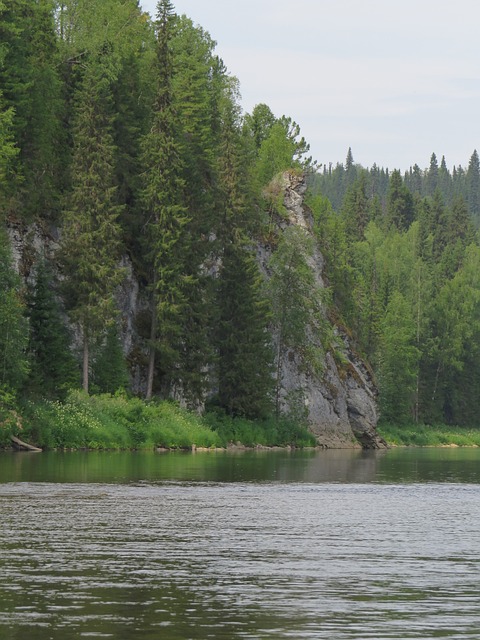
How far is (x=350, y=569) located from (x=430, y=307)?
131m

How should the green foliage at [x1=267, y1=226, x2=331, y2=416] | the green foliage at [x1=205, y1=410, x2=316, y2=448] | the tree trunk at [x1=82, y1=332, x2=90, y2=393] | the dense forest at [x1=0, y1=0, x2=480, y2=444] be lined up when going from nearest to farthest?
the tree trunk at [x1=82, y1=332, x2=90, y2=393] < the dense forest at [x1=0, y1=0, x2=480, y2=444] < the green foliage at [x1=205, y1=410, x2=316, y2=448] < the green foliage at [x1=267, y1=226, x2=331, y2=416]

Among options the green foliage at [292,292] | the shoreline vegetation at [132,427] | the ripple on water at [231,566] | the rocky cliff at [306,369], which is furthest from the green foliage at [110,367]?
the ripple on water at [231,566]

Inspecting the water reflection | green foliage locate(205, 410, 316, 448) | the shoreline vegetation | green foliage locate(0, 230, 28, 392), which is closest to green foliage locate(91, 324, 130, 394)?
the shoreline vegetation

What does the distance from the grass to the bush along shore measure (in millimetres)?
38259

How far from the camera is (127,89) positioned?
3381 inches

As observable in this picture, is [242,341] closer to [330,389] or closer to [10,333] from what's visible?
[330,389]

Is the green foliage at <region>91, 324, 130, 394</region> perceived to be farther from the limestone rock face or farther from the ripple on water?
the ripple on water

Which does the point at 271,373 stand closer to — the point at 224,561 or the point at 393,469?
the point at 393,469

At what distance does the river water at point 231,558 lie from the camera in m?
16.0

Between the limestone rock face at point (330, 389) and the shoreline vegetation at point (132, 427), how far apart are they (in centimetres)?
507

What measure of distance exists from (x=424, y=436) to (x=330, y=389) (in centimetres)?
2880

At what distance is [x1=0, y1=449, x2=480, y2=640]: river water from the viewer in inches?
629

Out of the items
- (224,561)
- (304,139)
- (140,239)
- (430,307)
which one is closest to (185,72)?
(140,239)

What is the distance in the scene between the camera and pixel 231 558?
72.4 feet
